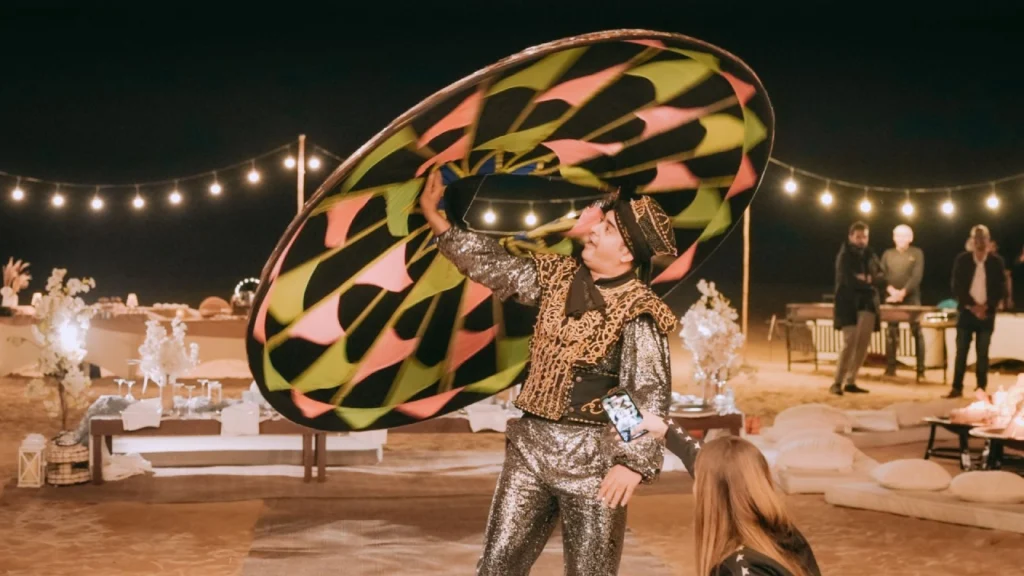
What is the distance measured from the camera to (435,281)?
3736 mm

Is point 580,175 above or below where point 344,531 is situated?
above

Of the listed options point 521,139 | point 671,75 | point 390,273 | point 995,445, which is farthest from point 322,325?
point 995,445

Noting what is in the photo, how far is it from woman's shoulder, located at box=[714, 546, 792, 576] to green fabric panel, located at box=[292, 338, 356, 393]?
161 centimetres

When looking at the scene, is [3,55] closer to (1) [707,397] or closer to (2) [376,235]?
(1) [707,397]

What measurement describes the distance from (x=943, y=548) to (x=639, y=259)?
332 centimetres

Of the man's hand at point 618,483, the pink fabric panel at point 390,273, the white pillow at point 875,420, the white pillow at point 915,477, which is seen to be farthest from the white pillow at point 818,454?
the man's hand at point 618,483

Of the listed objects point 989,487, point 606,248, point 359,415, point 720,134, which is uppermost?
point 720,134

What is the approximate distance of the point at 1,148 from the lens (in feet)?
75.9

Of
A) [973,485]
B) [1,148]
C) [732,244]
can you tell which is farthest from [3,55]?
[973,485]

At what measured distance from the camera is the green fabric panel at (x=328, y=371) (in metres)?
3.57

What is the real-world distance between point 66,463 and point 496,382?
13.4ft

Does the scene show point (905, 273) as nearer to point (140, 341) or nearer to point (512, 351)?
point (140, 341)

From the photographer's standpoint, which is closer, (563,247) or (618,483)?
(618,483)

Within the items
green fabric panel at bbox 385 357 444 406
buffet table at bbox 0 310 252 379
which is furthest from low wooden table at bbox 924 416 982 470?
buffet table at bbox 0 310 252 379
